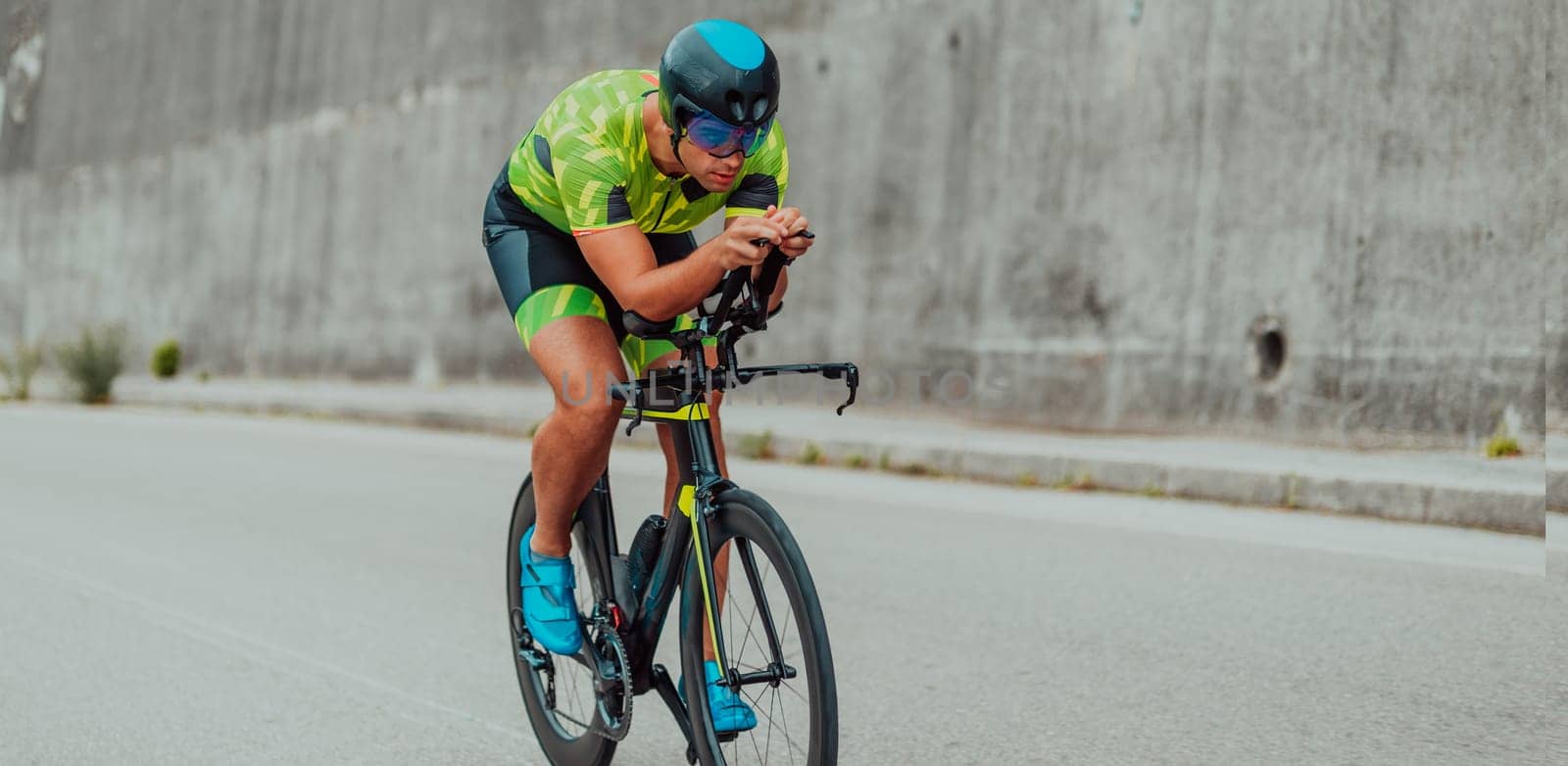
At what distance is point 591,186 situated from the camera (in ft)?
9.41

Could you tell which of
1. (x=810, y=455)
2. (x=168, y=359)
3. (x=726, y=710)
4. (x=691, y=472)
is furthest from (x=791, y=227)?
(x=168, y=359)

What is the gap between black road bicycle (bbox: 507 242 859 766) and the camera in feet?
8.59

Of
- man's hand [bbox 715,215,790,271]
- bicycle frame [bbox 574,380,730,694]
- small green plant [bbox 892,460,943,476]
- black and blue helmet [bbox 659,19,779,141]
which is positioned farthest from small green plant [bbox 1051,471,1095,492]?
man's hand [bbox 715,215,790,271]

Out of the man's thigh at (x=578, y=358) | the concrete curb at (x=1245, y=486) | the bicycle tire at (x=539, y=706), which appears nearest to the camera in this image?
the man's thigh at (x=578, y=358)

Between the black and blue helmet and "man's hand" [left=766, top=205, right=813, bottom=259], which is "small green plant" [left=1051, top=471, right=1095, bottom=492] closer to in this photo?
the black and blue helmet

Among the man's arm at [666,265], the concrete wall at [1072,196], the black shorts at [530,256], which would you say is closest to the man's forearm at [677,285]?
the man's arm at [666,265]

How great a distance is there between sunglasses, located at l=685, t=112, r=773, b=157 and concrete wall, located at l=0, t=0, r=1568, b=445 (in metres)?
7.75

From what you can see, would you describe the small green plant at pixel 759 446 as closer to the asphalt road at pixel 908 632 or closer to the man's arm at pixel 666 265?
the asphalt road at pixel 908 632

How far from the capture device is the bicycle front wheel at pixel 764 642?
2566 mm

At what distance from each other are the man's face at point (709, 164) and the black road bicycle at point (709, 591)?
24cm

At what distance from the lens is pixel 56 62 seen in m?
26.8

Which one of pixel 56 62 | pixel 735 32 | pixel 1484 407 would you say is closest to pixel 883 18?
pixel 1484 407

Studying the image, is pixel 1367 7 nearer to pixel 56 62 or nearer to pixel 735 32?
pixel 735 32

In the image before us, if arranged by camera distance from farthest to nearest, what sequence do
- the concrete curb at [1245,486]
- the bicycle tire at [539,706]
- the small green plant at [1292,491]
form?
the small green plant at [1292,491], the concrete curb at [1245,486], the bicycle tire at [539,706]
